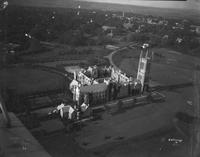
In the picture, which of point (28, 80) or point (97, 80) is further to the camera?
point (97, 80)

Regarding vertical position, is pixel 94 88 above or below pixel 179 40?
below

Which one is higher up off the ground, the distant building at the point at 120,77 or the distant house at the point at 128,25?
the distant house at the point at 128,25

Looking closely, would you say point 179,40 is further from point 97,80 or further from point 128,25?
point 97,80

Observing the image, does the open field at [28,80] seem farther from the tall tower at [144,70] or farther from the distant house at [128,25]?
the distant house at [128,25]

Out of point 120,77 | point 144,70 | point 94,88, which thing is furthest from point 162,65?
point 94,88

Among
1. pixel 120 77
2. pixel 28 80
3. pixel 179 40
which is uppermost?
pixel 179 40

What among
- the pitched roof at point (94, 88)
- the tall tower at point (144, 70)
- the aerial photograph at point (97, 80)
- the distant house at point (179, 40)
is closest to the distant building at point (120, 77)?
the aerial photograph at point (97, 80)
